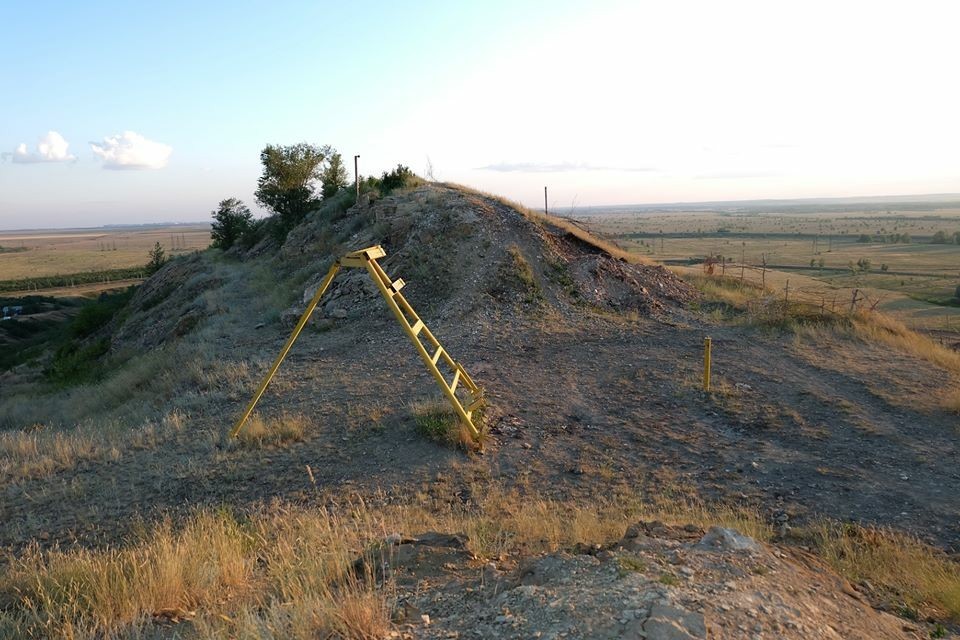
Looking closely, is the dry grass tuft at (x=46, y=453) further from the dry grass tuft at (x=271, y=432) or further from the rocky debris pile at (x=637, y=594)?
the rocky debris pile at (x=637, y=594)

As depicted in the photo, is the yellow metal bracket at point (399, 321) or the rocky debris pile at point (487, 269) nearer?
the yellow metal bracket at point (399, 321)

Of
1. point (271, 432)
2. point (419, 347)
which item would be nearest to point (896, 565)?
point (419, 347)

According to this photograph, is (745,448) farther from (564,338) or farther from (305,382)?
(305,382)

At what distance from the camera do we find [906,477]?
7.28 meters

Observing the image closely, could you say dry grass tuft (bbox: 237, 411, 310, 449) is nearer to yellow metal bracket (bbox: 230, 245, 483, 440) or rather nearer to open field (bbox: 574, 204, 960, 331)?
yellow metal bracket (bbox: 230, 245, 483, 440)

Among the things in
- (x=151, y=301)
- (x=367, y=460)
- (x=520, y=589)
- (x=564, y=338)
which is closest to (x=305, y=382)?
(x=367, y=460)

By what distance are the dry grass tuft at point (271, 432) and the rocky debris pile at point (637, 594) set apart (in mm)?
3854

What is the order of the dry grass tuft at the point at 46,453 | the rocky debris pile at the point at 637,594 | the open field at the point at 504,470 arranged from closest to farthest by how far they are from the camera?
the rocky debris pile at the point at 637,594 < the open field at the point at 504,470 < the dry grass tuft at the point at 46,453

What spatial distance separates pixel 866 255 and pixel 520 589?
62.5 metres

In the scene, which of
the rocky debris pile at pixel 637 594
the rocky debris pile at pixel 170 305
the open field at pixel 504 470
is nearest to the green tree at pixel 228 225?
the rocky debris pile at pixel 170 305

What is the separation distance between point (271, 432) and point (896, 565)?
682 centimetres

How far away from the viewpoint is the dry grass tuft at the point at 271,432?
7883mm

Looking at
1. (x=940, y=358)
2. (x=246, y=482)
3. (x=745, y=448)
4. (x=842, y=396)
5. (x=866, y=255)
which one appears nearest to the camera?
(x=246, y=482)

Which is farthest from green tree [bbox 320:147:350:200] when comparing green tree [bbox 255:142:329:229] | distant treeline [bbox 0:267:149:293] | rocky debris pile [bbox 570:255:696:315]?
distant treeline [bbox 0:267:149:293]
